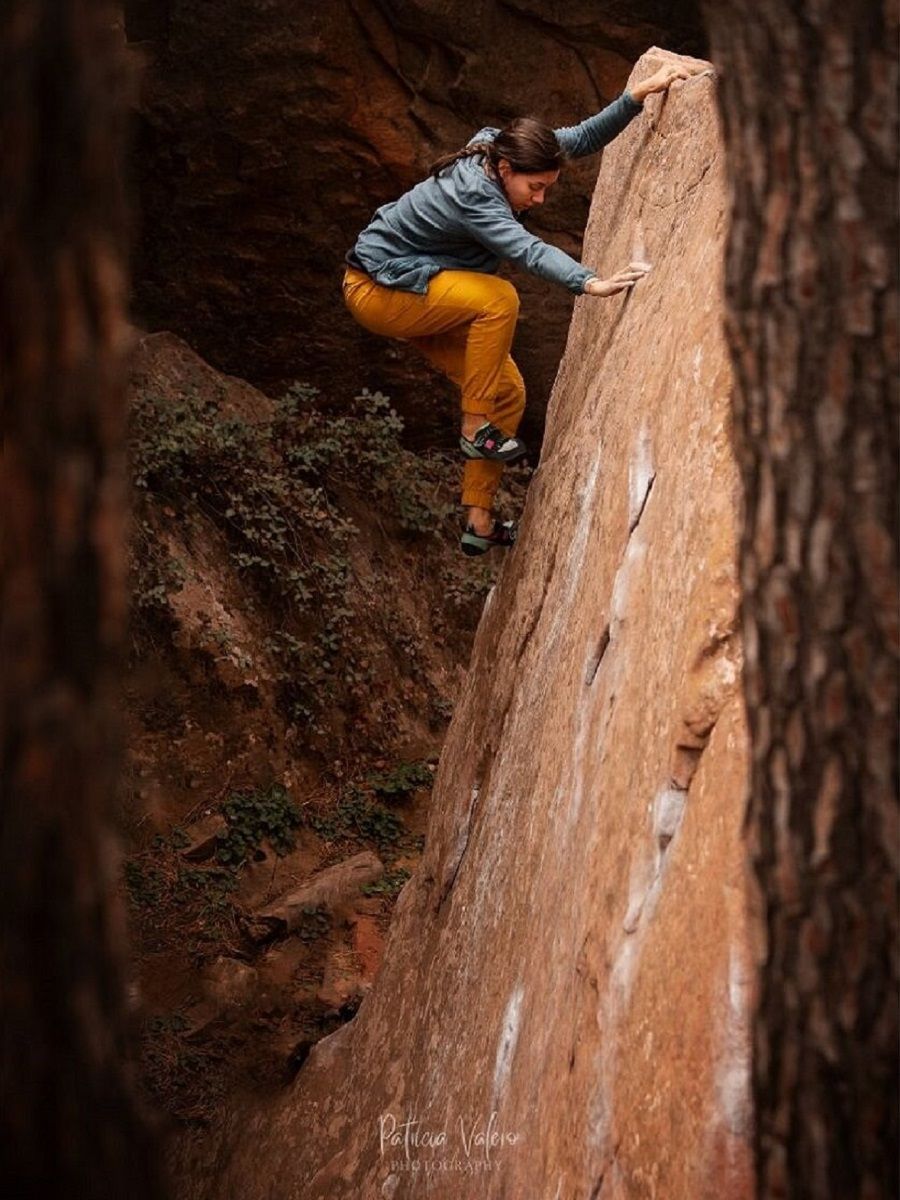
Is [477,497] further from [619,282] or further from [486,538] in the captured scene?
[619,282]

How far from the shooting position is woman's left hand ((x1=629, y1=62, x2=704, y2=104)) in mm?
5168

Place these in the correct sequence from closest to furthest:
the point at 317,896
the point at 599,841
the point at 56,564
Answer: the point at 56,564 < the point at 599,841 < the point at 317,896

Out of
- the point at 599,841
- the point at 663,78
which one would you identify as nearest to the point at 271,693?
the point at 663,78

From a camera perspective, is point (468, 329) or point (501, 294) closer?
point (501, 294)

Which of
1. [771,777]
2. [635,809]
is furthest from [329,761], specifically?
[771,777]

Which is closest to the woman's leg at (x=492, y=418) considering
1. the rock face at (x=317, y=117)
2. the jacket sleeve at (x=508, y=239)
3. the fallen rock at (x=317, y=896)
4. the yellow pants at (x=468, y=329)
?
the yellow pants at (x=468, y=329)

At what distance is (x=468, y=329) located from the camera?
5.93 metres

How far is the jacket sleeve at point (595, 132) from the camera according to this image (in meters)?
5.53

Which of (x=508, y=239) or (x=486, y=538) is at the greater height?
(x=508, y=239)

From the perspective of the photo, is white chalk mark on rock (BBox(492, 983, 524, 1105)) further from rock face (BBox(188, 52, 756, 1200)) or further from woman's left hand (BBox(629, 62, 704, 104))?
woman's left hand (BBox(629, 62, 704, 104))

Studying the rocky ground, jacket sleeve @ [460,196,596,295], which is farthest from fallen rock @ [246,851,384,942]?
jacket sleeve @ [460,196,596,295]

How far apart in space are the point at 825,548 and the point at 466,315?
13.1 ft

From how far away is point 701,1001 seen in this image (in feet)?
8.38

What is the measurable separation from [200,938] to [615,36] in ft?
19.0
